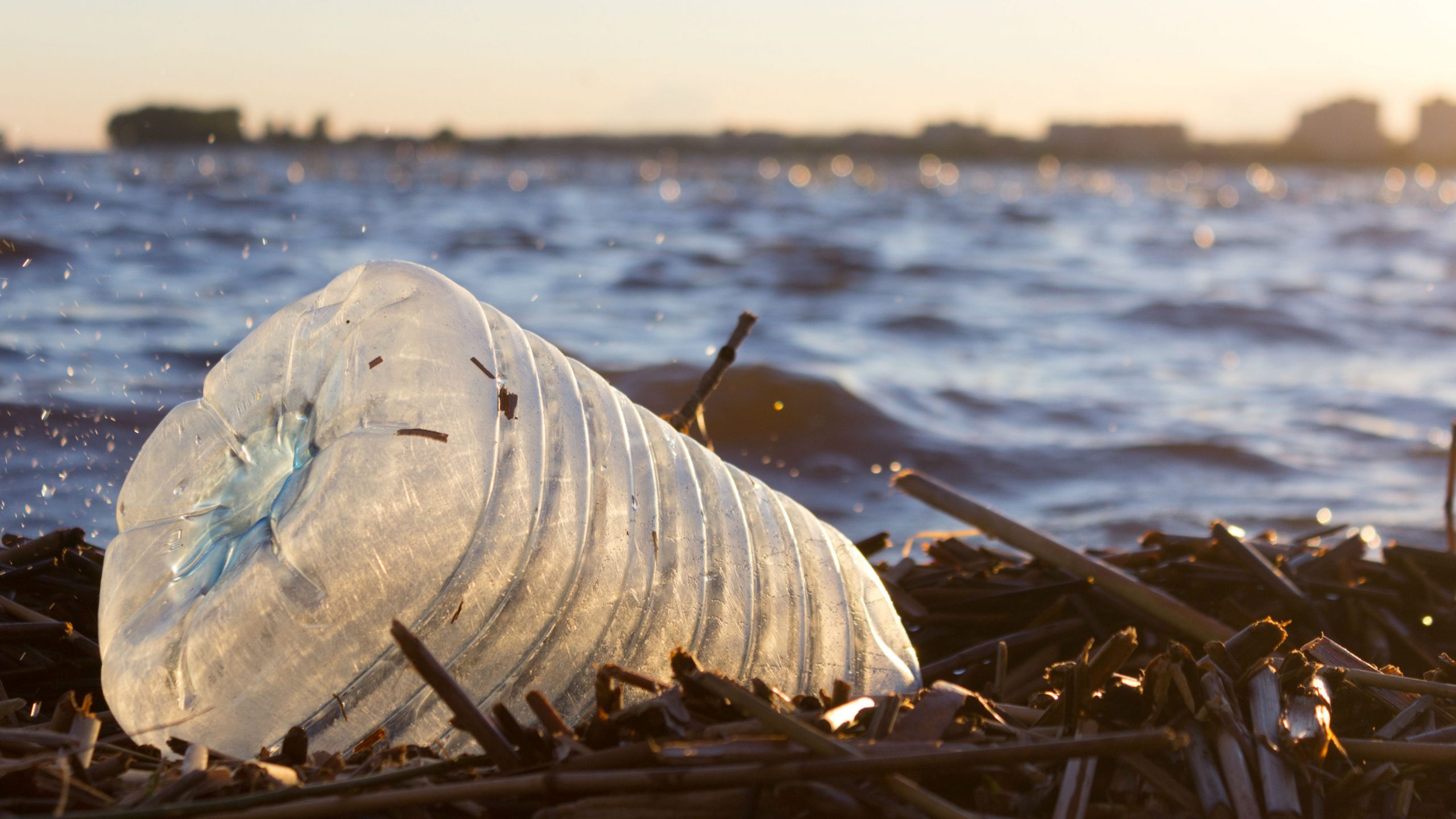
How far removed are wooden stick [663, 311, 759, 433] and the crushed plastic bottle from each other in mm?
262

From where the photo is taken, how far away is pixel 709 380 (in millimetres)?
2344

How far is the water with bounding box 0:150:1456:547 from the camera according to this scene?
457 cm

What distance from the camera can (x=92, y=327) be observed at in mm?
5598

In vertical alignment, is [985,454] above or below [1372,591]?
below

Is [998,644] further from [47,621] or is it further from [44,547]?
[44,547]

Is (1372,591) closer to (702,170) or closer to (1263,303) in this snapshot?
Result: (1263,303)

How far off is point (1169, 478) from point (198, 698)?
448 centimetres

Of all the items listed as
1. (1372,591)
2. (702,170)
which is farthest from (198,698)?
(702,170)

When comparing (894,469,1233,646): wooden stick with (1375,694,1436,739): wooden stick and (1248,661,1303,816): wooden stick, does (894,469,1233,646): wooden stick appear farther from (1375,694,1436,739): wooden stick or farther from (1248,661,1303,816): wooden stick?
(1248,661,1303,816): wooden stick

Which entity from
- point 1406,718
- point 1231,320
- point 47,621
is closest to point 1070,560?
point 1406,718

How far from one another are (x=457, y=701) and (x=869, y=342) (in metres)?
7.48

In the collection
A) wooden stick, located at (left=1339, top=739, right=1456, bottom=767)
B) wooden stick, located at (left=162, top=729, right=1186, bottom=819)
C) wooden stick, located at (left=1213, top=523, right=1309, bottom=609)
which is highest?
wooden stick, located at (left=162, top=729, right=1186, bottom=819)

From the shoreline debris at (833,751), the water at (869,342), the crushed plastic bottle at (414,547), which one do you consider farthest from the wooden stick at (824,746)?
the water at (869,342)

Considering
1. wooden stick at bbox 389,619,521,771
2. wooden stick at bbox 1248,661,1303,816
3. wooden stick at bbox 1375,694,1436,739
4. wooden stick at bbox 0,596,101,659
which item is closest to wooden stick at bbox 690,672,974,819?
wooden stick at bbox 389,619,521,771
